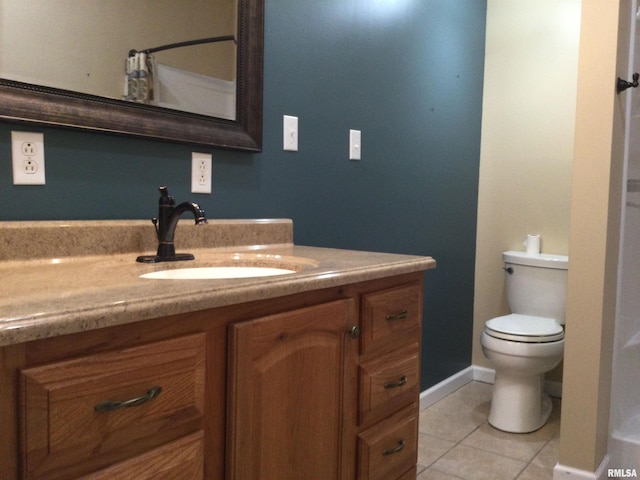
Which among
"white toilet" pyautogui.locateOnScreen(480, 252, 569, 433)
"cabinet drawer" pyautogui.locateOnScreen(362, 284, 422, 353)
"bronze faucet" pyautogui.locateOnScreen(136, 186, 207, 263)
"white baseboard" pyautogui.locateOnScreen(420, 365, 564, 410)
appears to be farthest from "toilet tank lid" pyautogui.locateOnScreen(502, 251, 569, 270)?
"bronze faucet" pyautogui.locateOnScreen(136, 186, 207, 263)

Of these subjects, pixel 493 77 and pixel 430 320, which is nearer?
pixel 430 320

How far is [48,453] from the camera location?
653 millimetres

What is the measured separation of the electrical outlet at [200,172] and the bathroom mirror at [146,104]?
0.05 meters

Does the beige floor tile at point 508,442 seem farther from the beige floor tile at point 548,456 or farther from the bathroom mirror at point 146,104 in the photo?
the bathroom mirror at point 146,104

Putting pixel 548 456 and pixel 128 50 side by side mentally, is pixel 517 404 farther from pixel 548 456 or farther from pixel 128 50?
pixel 128 50

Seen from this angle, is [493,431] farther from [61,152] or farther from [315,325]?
[61,152]

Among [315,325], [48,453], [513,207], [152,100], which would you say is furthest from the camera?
[513,207]

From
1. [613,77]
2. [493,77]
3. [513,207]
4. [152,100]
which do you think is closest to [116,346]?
[152,100]

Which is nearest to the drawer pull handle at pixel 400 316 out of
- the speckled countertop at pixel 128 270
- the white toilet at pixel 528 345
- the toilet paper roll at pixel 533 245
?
the speckled countertop at pixel 128 270

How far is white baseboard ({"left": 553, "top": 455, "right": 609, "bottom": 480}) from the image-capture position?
5.95 feet

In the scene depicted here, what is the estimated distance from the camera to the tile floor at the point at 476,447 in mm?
1992

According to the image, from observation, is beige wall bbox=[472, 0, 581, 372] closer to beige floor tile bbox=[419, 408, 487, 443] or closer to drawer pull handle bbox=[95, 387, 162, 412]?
beige floor tile bbox=[419, 408, 487, 443]

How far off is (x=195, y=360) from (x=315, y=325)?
29cm

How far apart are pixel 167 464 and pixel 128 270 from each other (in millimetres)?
438
